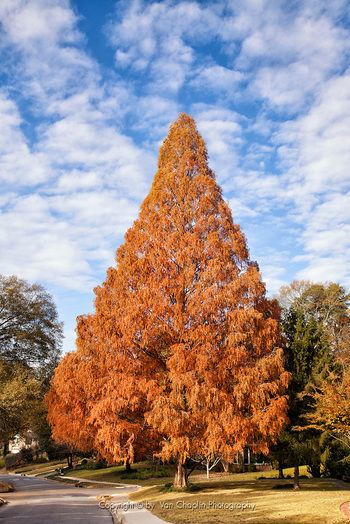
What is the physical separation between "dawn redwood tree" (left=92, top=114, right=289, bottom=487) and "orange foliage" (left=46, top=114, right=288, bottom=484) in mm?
47

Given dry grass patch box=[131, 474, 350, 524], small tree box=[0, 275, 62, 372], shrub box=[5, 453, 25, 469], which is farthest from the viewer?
shrub box=[5, 453, 25, 469]

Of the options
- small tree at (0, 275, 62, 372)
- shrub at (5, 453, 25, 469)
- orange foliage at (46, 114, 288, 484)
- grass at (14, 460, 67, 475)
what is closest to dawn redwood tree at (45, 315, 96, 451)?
orange foliage at (46, 114, 288, 484)

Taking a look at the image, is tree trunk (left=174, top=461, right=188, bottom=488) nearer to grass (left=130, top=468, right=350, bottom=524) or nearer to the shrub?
grass (left=130, top=468, right=350, bottom=524)

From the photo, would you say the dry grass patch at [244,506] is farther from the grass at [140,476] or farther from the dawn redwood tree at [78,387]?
the grass at [140,476]

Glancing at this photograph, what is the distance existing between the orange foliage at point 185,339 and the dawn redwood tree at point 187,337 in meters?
0.05

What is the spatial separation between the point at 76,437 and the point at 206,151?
1559 cm

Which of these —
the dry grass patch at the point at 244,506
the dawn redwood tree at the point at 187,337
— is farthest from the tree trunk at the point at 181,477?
the dry grass patch at the point at 244,506

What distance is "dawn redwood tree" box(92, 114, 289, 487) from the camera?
18922 millimetres

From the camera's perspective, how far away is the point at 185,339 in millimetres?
20094

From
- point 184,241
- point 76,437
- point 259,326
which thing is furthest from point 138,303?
point 76,437

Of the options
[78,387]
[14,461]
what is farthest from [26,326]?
[14,461]

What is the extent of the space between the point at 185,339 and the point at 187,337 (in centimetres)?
12

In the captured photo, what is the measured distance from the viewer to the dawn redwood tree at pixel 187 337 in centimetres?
1892

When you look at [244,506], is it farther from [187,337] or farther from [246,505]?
[187,337]
